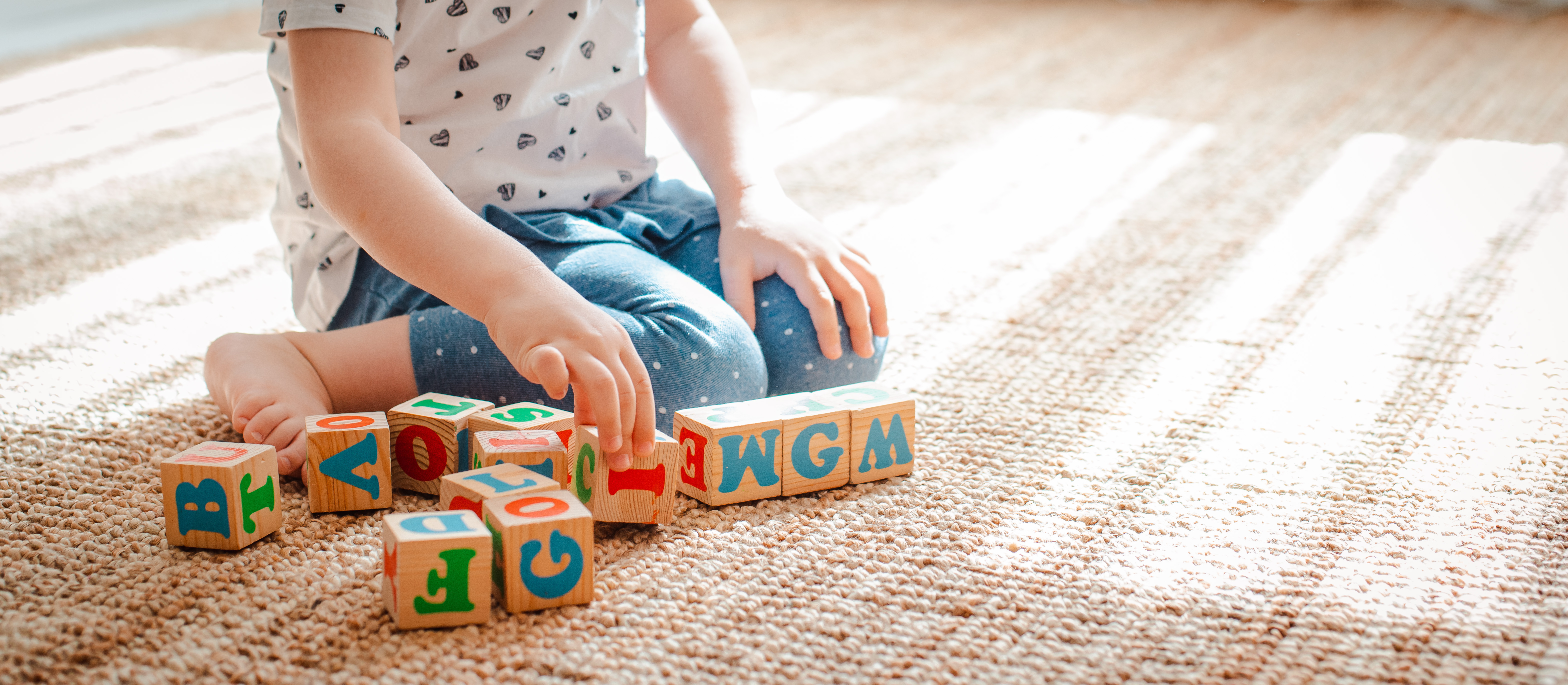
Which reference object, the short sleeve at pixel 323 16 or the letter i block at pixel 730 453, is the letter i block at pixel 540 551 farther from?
the short sleeve at pixel 323 16

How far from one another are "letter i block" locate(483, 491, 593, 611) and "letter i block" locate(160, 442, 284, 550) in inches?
5.5

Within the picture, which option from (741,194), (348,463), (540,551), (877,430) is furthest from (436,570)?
(741,194)

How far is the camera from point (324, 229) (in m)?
0.83

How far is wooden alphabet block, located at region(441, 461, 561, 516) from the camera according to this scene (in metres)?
0.60

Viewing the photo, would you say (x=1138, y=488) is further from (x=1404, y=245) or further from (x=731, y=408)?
(x=1404, y=245)

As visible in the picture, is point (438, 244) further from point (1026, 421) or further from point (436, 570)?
point (1026, 421)

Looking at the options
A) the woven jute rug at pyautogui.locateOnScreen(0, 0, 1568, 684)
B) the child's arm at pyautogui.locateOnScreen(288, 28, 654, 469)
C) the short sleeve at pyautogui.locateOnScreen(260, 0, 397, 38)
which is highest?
the short sleeve at pyautogui.locateOnScreen(260, 0, 397, 38)

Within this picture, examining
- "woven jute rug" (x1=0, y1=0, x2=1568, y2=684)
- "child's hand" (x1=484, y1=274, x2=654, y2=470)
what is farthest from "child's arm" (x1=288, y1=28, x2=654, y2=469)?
"woven jute rug" (x1=0, y1=0, x2=1568, y2=684)

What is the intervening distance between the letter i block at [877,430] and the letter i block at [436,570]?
0.77ft

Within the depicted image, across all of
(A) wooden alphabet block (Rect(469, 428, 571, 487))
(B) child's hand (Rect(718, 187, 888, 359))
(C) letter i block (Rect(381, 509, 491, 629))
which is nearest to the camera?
(C) letter i block (Rect(381, 509, 491, 629))

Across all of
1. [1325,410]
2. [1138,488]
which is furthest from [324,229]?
[1325,410]

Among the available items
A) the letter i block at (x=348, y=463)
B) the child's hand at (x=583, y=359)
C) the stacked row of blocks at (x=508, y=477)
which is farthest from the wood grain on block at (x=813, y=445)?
the letter i block at (x=348, y=463)

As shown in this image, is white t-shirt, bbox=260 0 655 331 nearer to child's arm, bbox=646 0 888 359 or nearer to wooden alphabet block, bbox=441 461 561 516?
child's arm, bbox=646 0 888 359

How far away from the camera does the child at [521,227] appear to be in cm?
65
